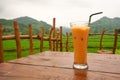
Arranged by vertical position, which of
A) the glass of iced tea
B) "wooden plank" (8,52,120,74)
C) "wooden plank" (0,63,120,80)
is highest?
the glass of iced tea

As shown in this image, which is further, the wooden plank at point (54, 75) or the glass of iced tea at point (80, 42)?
the glass of iced tea at point (80, 42)

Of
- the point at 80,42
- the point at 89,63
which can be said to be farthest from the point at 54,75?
the point at 89,63

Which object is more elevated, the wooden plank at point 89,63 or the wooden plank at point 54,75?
the wooden plank at point 89,63

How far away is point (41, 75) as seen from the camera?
0.78 m

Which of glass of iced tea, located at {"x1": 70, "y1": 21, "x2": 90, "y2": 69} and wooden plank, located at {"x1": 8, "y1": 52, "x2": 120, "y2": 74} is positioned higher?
glass of iced tea, located at {"x1": 70, "y1": 21, "x2": 90, "y2": 69}

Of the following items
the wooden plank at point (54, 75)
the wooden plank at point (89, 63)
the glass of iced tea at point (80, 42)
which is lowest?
the wooden plank at point (54, 75)

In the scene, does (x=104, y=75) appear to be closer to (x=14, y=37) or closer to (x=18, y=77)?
(x=18, y=77)

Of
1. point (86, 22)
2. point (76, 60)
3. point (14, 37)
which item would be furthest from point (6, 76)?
point (14, 37)

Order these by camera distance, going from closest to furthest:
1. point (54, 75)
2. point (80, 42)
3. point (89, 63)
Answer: point (54, 75)
point (80, 42)
point (89, 63)

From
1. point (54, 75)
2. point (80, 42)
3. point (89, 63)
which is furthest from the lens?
point (89, 63)

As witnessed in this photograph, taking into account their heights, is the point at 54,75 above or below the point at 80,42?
below

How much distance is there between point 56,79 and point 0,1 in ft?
183

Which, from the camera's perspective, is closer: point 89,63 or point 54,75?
point 54,75

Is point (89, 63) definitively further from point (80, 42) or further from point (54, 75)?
point (54, 75)
